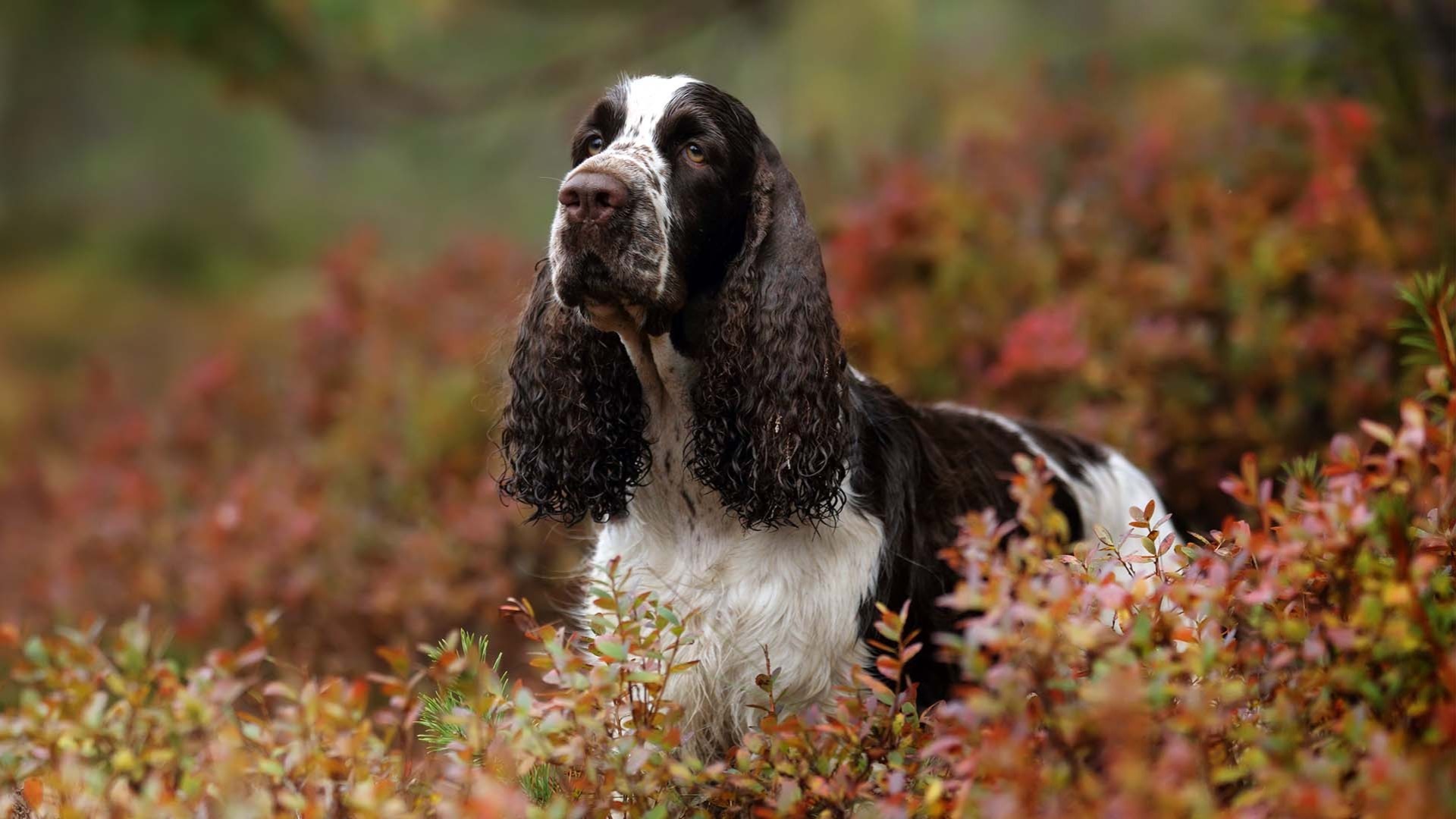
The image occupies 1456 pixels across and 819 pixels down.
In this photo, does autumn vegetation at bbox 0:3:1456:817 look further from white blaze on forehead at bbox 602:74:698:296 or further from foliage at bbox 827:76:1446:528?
A: white blaze on forehead at bbox 602:74:698:296

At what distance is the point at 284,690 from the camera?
2.35 m

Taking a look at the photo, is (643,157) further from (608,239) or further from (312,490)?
(312,490)

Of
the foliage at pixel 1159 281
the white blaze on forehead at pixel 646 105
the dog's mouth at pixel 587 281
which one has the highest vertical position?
the white blaze on forehead at pixel 646 105

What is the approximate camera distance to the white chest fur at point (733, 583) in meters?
3.07

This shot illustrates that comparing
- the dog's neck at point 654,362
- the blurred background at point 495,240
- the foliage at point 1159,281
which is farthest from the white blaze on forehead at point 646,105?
the foliage at point 1159,281

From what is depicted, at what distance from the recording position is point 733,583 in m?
3.12

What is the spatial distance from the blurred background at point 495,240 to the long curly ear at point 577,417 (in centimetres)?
44

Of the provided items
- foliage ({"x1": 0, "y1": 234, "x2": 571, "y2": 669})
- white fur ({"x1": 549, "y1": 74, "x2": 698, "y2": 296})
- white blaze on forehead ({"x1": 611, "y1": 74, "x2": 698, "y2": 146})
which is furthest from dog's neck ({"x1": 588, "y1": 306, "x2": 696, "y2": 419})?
foliage ({"x1": 0, "y1": 234, "x2": 571, "y2": 669})

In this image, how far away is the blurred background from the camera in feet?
17.8

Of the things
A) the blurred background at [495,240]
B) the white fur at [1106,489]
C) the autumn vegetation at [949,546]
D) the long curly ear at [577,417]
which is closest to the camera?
the autumn vegetation at [949,546]

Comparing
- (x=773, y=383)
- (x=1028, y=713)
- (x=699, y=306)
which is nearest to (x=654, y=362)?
(x=699, y=306)

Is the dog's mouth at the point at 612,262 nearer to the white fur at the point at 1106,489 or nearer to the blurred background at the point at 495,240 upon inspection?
the blurred background at the point at 495,240

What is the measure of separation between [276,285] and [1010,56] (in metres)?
6.00

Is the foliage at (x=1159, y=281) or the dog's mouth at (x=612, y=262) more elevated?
the dog's mouth at (x=612, y=262)
